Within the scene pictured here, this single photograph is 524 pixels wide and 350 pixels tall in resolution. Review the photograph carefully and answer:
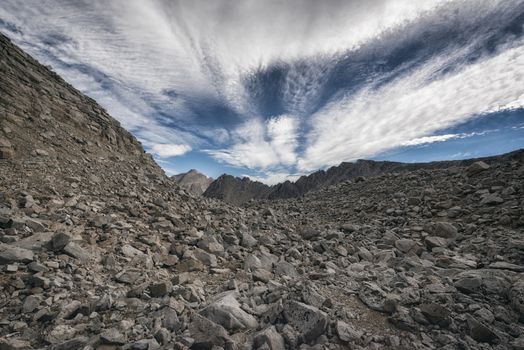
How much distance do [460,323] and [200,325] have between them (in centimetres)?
520

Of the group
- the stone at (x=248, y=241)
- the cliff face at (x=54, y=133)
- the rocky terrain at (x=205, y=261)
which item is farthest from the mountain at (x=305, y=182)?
the stone at (x=248, y=241)

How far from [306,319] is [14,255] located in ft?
23.1

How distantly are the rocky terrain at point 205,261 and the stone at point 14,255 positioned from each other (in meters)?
0.04

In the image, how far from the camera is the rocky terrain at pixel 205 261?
14.5 ft

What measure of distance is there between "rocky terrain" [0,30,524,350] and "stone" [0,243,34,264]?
1.4 inches

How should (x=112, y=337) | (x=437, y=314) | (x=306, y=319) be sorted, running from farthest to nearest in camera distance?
(x=437, y=314) → (x=306, y=319) → (x=112, y=337)

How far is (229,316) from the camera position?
4699 mm

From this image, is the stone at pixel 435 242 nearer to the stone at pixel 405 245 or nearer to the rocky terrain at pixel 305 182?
the stone at pixel 405 245

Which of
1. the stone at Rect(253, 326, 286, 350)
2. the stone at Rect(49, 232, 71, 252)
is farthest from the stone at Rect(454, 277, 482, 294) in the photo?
the stone at Rect(49, 232, 71, 252)

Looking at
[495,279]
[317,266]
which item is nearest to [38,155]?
[317,266]

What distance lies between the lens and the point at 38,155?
10430 mm

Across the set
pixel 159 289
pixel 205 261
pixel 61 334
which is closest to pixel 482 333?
pixel 159 289

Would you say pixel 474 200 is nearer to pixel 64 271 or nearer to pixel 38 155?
pixel 64 271

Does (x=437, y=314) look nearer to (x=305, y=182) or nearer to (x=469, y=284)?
(x=469, y=284)
